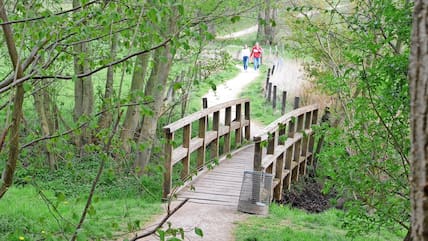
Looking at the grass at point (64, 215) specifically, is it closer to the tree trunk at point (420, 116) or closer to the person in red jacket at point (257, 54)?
the tree trunk at point (420, 116)

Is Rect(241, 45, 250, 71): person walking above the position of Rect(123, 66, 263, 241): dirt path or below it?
above

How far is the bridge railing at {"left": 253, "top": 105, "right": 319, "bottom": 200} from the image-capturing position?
371 inches

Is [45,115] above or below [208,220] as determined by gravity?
above

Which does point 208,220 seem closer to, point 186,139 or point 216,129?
point 186,139

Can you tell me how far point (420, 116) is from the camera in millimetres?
1606

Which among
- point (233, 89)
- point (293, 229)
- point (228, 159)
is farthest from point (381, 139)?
point (233, 89)

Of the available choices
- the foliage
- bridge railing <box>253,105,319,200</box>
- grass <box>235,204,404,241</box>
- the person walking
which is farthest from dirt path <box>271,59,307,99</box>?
the foliage

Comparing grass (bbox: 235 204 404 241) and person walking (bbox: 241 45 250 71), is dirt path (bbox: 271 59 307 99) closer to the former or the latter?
person walking (bbox: 241 45 250 71)

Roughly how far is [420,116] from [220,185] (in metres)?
8.16

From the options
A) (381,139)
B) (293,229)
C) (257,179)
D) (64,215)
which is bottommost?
(293,229)

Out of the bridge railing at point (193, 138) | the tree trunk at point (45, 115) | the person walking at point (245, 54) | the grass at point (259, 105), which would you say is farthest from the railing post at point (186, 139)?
the person walking at point (245, 54)

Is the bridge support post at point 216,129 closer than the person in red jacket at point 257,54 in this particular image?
Yes

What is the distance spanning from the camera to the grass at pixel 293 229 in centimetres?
718

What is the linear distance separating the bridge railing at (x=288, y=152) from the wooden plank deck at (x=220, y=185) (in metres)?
0.53
